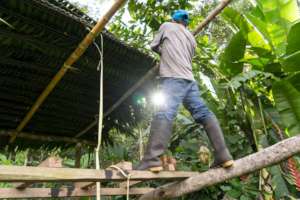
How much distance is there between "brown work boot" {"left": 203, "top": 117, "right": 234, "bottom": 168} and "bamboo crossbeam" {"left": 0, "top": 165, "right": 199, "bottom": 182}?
1.31 feet

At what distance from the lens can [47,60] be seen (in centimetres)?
296

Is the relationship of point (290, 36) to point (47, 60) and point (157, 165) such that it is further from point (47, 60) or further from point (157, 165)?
point (47, 60)

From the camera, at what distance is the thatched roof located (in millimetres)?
2543

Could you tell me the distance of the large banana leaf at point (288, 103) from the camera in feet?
10.6

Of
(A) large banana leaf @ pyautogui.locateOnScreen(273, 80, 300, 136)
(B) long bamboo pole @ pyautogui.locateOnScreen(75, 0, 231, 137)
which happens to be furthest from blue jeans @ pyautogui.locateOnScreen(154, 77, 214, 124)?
(A) large banana leaf @ pyautogui.locateOnScreen(273, 80, 300, 136)

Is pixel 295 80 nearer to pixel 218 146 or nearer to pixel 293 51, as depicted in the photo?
pixel 293 51

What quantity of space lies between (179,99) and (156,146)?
429mm

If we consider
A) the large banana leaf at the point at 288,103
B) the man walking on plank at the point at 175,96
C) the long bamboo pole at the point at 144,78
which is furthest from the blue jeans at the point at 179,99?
the large banana leaf at the point at 288,103

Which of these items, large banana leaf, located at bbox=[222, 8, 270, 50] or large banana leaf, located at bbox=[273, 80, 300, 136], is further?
large banana leaf, located at bbox=[222, 8, 270, 50]

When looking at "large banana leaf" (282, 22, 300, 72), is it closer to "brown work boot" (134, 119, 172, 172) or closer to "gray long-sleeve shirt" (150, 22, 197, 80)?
"gray long-sleeve shirt" (150, 22, 197, 80)

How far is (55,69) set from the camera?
121 inches

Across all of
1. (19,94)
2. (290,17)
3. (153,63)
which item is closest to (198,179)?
(153,63)

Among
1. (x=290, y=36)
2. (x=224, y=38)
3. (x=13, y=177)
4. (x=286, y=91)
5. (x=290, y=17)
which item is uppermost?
(x=224, y=38)

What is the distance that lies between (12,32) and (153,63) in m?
1.34
